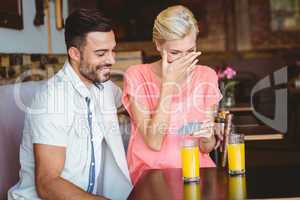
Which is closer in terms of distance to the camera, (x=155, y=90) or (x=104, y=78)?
(x=104, y=78)

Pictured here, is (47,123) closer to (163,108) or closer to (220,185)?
(163,108)

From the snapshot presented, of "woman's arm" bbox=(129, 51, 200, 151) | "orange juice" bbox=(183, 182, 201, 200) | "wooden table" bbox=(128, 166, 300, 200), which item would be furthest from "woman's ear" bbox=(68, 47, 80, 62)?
"orange juice" bbox=(183, 182, 201, 200)

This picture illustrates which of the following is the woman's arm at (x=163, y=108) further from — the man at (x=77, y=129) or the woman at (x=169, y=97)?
the man at (x=77, y=129)

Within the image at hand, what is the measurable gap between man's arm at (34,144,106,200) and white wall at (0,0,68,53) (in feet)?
4.15

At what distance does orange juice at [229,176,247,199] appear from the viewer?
1519 millimetres

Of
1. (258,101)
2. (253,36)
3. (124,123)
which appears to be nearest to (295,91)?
(258,101)

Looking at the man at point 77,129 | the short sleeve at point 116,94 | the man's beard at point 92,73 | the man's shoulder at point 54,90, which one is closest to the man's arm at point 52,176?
Answer: the man at point 77,129

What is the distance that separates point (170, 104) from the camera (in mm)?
2035

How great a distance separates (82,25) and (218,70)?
3.40 m

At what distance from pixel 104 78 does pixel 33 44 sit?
1.69 meters

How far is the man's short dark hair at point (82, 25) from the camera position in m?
1.95

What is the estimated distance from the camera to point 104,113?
209cm

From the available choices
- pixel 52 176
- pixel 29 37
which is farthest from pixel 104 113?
pixel 29 37

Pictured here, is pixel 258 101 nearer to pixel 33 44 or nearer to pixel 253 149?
pixel 253 149
